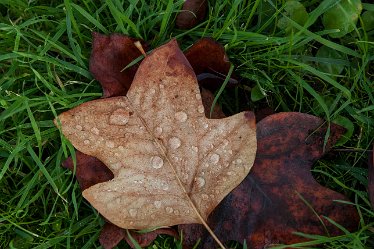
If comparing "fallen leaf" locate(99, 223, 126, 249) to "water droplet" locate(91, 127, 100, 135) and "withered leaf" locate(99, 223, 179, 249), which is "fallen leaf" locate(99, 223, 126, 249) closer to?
"withered leaf" locate(99, 223, 179, 249)

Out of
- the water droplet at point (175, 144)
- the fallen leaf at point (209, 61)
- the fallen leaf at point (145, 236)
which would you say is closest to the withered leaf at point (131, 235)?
the fallen leaf at point (145, 236)

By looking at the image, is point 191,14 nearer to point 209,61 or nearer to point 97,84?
point 209,61

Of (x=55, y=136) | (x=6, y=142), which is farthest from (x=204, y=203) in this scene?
(x=6, y=142)

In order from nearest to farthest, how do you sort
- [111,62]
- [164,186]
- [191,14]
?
1. [164,186]
2. [111,62]
3. [191,14]

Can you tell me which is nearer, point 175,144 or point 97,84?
point 175,144

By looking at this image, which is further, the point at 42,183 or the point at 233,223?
the point at 42,183

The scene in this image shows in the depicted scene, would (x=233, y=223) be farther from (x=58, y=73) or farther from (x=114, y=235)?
(x=58, y=73)

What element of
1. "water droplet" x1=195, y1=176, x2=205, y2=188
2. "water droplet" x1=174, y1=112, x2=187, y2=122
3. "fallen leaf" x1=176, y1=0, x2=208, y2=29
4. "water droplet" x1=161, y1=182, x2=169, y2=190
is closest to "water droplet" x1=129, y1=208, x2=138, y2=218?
"water droplet" x1=161, y1=182, x2=169, y2=190

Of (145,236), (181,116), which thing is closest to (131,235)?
(145,236)

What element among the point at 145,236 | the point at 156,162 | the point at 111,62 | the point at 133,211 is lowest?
the point at 145,236
